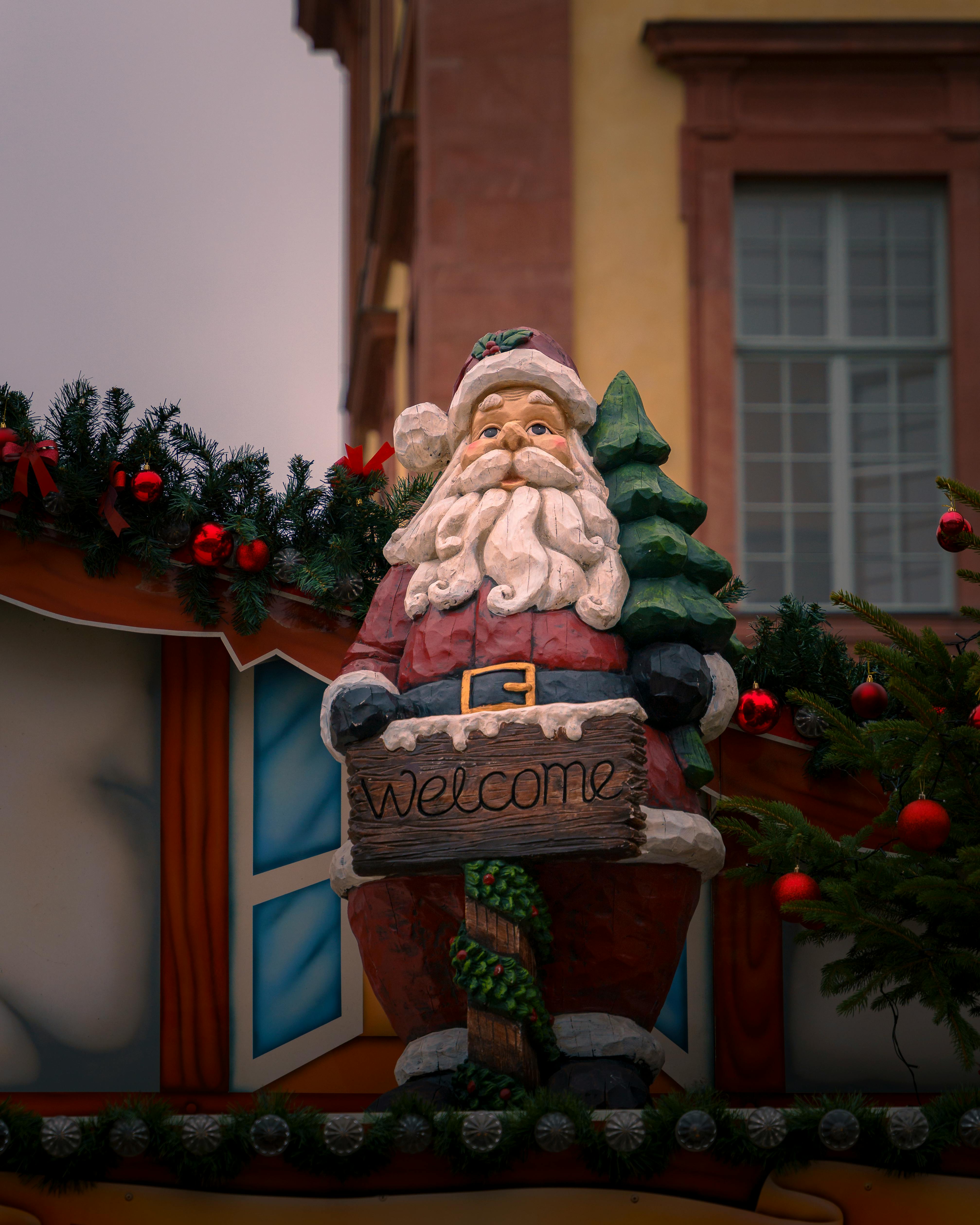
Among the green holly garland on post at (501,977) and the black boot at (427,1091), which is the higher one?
the green holly garland on post at (501,977)

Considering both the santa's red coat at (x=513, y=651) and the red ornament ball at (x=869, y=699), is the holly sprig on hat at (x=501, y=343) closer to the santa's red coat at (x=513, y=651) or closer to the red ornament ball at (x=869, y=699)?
the santa's red coat at (x=513, y=651)

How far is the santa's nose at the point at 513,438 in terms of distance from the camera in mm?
4453

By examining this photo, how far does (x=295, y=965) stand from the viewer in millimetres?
5156

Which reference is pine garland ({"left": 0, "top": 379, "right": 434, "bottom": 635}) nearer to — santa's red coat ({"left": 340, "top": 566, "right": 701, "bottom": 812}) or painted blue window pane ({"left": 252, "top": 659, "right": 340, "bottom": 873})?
painted blue window pane ({"left": 252, "top": 659, "right": 340, "bottom": 873})

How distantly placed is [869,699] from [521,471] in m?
1.12

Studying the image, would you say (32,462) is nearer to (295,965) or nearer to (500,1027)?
(295,965)

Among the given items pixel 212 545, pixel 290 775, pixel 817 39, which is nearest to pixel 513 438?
pixel 212 545

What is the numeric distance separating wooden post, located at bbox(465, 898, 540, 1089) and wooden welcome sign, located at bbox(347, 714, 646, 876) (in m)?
0.15

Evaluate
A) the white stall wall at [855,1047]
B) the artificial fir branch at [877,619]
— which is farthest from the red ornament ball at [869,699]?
the white stall wall at [855,1047]

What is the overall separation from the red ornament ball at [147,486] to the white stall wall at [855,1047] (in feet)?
7.65

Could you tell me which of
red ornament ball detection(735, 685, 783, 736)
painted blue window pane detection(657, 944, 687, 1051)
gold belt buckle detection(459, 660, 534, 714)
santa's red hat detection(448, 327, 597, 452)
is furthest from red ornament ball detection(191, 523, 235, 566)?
painted blue window pane detection(657, 944, 687, 1051)

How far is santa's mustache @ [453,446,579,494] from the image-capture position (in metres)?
4.41

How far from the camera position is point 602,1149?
11.2 ft

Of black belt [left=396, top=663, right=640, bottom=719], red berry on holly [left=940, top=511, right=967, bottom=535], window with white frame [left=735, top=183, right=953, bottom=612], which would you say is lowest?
black belt [left=396, top=663, right=640, bottom=719]
